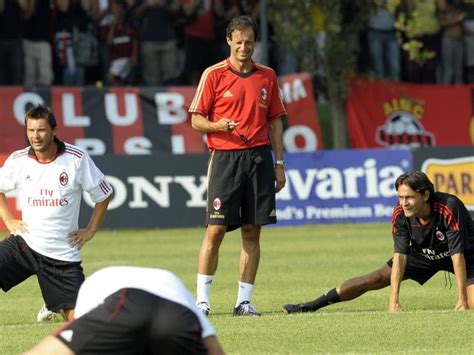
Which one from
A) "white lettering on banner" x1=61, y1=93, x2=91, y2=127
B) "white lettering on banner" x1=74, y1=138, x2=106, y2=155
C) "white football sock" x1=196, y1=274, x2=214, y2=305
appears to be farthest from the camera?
"white lettering on banner" x1=61, y1=93, x2=91, y2=127

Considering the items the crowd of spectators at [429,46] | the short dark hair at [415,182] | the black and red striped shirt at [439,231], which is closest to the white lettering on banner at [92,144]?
the crowd of spectators at [429,46]

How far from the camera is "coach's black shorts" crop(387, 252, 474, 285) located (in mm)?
12602

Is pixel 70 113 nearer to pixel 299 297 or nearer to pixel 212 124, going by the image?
pixel 299 297

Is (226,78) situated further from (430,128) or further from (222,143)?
(430,128)

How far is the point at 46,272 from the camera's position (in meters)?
11.7

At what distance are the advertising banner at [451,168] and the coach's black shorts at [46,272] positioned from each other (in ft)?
43.0

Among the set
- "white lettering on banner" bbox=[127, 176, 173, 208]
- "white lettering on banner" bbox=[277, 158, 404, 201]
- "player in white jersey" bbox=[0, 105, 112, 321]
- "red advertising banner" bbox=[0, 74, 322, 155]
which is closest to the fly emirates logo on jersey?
"player in white jersey" bbox=[0, 105, 112, 321]

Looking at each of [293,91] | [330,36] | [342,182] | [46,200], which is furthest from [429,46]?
[46,200]

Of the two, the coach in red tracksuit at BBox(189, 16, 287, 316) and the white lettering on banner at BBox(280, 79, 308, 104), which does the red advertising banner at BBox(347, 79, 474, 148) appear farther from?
the coach in red tracksuit at BBox(189, 16, 287, 316)

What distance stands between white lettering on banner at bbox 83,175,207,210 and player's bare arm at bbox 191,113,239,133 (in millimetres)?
11066

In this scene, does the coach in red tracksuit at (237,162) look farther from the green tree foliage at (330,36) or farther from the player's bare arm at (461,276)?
the green tree foliage at (330,36)

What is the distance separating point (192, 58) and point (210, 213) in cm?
1500

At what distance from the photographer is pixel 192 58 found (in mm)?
27359

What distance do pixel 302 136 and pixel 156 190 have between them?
14.0ft
